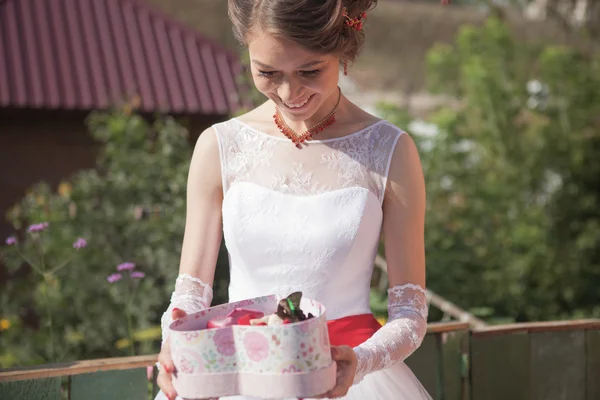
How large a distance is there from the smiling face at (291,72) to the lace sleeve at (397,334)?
1.77ft

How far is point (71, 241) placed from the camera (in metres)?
4.43

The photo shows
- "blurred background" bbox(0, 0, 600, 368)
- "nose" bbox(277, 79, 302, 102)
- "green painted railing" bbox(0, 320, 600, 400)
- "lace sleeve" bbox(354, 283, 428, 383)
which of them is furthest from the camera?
"blurred background" bbox(0, 0, 600, 368)

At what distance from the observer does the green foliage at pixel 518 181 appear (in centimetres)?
689

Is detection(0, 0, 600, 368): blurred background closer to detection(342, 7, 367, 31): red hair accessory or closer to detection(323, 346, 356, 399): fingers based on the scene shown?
detection(342, 7, 367, 31): red hair accessory

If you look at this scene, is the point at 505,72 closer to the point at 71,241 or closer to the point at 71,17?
the point at 71,17

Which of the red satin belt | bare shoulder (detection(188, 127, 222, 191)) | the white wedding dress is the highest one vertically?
bare shoulder (detection(188, 127, 222, 191))

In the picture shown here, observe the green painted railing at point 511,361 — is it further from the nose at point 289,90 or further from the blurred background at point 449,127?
the blurred background at point 449,127

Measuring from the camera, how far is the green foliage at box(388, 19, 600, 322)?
6.89m

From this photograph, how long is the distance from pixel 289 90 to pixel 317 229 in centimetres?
38

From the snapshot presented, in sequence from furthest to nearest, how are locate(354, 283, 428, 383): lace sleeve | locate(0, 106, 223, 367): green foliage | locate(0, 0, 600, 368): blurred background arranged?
locate(0, 0, 600, 368): blurred background < locate(0, 106, 223, 367): green foliage < locate(354, 283, 428, 383): lace sleeve

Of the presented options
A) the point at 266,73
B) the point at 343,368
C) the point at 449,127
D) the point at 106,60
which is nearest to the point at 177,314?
the point at 343,368

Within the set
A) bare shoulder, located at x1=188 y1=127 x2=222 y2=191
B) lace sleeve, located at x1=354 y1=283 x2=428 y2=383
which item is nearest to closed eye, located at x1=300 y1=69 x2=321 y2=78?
bare shoulder, located at x1=188 y1=127 x2=222 y2=191

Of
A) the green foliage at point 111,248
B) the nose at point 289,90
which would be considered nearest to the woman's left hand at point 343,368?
the nose at point 289,90

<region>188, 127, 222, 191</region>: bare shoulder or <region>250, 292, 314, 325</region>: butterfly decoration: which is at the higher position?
<region>188, 127, 222, 191</region>: bare shoulder
